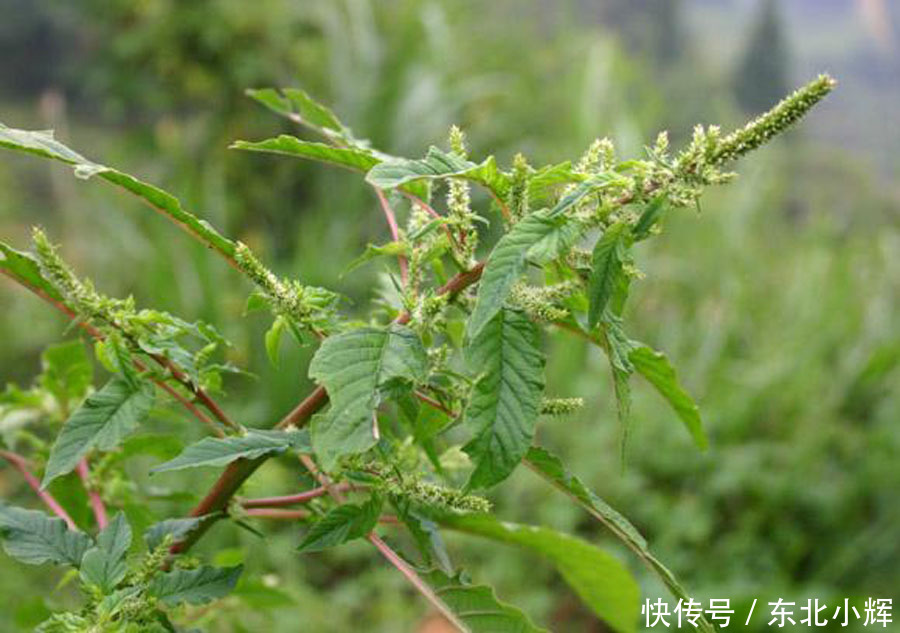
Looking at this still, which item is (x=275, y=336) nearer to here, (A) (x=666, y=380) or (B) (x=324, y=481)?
(B) (x=324, y=481)

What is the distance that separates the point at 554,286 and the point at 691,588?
2.22 meters

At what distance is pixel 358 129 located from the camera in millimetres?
4211

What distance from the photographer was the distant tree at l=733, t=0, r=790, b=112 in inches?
356

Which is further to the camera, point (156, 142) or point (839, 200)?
point (839, 200)

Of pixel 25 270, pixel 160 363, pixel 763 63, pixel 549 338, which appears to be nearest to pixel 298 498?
pixel 160 363

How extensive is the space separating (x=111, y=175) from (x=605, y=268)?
0.94 ft

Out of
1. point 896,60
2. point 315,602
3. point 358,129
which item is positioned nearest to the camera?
point 315,602

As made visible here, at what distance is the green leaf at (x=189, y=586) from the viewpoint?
58 cm

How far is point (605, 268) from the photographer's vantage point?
0.52m

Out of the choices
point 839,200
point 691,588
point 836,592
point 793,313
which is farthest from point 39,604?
point 839,200

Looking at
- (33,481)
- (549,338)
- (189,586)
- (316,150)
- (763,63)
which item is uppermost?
(763,63)

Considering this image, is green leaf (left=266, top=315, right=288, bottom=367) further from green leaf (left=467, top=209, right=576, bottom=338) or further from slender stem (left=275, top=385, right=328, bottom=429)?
green leaf (left=467, top=209, right=576, bottom=338)

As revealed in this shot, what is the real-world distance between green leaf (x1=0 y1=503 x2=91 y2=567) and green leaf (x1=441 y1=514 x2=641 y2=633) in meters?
0.28

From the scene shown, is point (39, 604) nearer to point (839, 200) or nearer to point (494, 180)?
point (494, 180)
